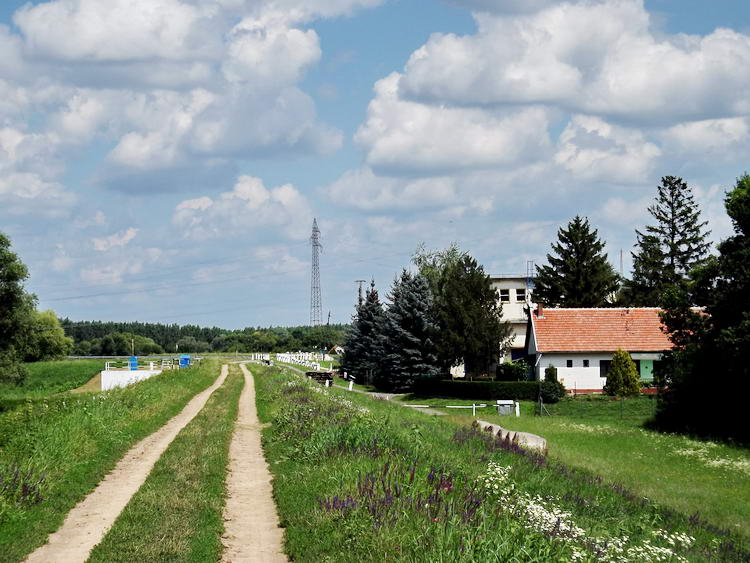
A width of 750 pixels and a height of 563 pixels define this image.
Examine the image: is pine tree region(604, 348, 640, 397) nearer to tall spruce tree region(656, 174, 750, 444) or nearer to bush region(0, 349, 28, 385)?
tall spruce tree region(656, 174, 750, 444)

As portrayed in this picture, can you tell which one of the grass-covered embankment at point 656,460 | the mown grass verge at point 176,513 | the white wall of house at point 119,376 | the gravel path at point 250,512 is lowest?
the grass-covered embankment at point 656,460

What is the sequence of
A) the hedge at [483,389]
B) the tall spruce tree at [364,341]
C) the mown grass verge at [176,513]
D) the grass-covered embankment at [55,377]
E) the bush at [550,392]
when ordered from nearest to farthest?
the mown grass verge at [176,513] → the bush at [550,392] → the hedge at [483,389] → the grass-covered embankment at [55,377] → the tall spruce tree at [364,341]

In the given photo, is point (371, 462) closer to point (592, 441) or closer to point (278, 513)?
point (278, 513)

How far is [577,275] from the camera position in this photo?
7838 centimetres

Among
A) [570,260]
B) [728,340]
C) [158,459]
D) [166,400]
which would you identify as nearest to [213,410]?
[166,400]

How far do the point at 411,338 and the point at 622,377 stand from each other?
743 inches

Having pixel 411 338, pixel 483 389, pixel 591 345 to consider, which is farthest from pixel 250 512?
pixel 411 338

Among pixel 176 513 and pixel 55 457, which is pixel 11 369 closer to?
pixel 55 457

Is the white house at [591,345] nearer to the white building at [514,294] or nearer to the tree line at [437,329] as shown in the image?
the tree line at [437,329]

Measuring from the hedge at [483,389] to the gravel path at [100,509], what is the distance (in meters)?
31.5

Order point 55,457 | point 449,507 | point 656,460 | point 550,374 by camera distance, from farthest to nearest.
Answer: point 550,374, point 656,460, point 55,457, point 449,507

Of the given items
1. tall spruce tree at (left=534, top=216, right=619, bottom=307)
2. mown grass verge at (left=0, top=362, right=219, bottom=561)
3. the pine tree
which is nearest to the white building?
tall spruce tree at (left=534, top=216, right=619, bottom=307)

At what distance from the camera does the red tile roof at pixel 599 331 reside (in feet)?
174

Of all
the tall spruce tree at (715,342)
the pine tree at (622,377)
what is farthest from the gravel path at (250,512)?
the pine tree at (622,377)
